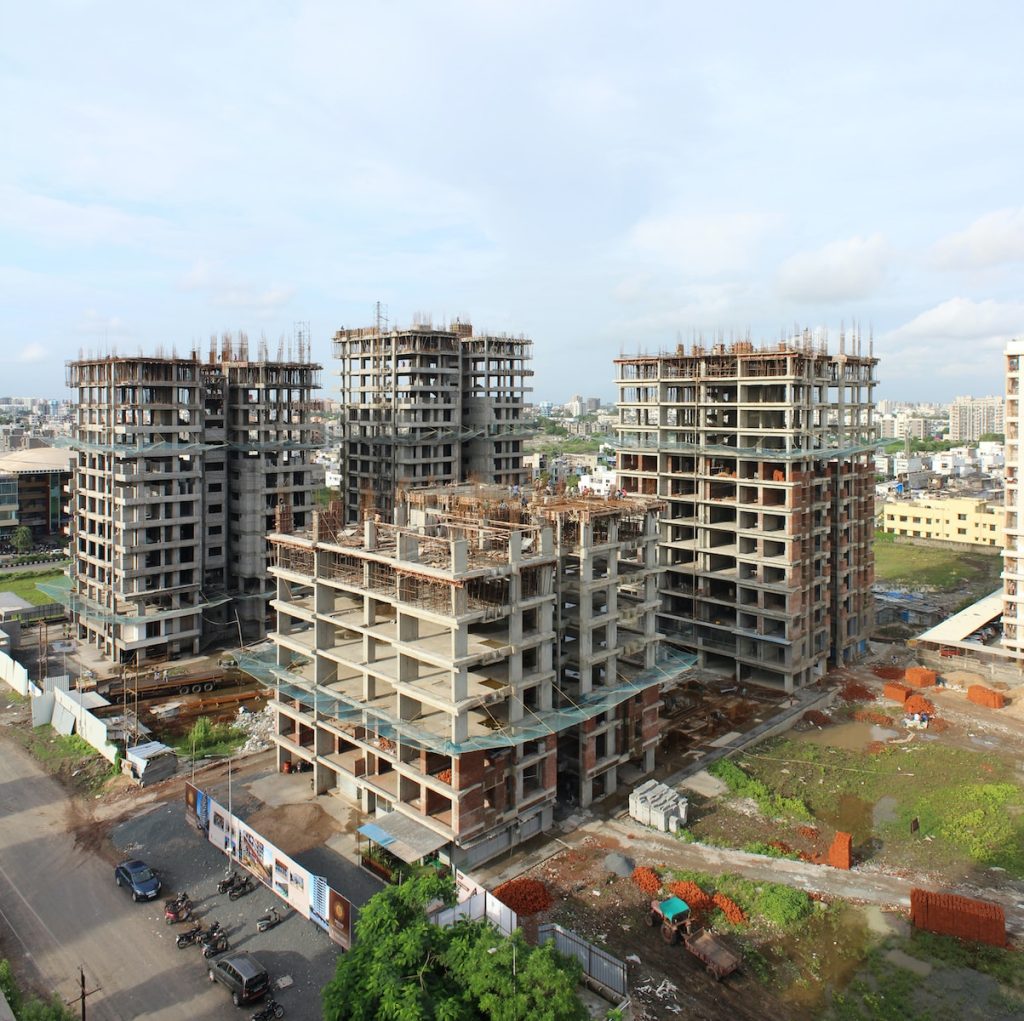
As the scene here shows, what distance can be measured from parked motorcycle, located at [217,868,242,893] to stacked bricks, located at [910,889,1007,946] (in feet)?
81.9

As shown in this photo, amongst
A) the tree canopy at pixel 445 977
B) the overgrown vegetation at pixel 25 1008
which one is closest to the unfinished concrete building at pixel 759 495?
the tree canopy at pixel 445 977

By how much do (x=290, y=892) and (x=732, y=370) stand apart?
4013 cm

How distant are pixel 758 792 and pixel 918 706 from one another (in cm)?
1643

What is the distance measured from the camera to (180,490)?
58875 mm

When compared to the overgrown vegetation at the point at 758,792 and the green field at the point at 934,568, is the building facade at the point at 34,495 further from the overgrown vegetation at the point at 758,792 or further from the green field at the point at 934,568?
the green field at the point at 934,568

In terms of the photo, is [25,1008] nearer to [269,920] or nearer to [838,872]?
[269,920]

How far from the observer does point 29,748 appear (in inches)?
1773

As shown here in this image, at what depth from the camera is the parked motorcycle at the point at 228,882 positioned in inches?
1251

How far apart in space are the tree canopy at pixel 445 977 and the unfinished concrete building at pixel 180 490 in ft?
133

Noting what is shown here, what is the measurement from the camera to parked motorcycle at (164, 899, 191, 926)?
30.0 m

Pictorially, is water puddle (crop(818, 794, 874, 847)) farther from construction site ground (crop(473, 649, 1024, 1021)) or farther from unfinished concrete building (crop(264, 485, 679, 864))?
unfinished concrete building (crop(264, 485, 679, 864))

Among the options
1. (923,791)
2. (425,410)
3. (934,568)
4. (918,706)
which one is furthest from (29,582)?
(934,568)

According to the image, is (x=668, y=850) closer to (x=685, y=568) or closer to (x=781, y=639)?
(x=781, y=639)

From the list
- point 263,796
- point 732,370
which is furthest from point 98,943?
point 732,370
